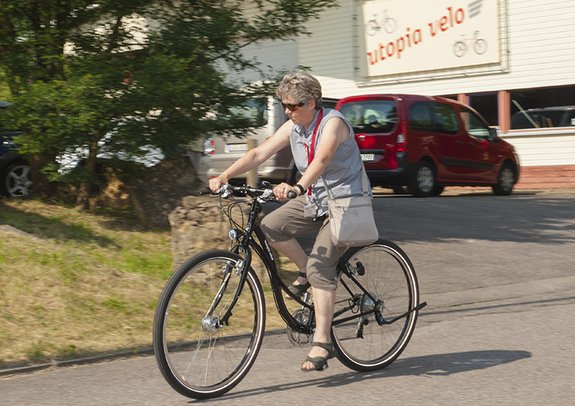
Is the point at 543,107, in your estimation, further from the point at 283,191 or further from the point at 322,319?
the point at 283,191

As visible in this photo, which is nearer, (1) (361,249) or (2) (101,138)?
(1) (361,249)

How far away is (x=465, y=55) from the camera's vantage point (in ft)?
82.6

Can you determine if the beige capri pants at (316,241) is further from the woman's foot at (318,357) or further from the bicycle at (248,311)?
the woman's foot at (318,357)

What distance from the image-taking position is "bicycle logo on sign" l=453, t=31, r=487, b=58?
81.1 ft

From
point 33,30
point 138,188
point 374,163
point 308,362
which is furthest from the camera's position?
point 374,163

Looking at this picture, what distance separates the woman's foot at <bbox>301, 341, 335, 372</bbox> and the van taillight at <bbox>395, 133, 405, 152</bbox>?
11.9 metres

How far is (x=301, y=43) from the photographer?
27.5 metres

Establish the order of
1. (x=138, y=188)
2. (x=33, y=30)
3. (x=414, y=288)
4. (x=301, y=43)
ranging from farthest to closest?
(x=301, y=43)
(x=138, y=188)
(x=33, y=30)
(x=414, y=288)

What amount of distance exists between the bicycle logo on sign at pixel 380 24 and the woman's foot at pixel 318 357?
830 inches

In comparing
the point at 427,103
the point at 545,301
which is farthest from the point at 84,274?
the point at 427,103

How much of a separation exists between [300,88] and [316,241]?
91 cm

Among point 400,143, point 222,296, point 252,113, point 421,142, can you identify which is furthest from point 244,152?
point 222,296

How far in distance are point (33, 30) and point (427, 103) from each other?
918cm

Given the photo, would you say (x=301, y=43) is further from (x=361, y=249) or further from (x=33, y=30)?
(x=361, y=249)
